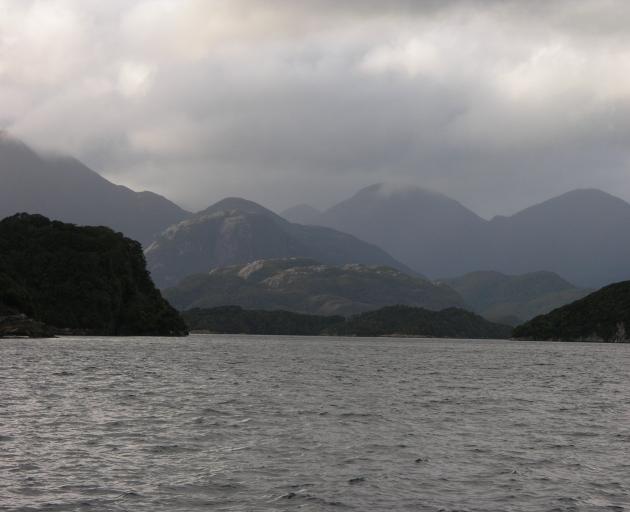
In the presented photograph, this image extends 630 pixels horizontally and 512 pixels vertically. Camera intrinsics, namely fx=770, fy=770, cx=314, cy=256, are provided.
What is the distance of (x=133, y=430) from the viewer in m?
61.1

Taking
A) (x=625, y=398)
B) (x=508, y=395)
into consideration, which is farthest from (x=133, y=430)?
(x=625, y=398)

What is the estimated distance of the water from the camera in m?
40.0

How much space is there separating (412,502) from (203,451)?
18469mm

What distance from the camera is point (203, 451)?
52875 mm

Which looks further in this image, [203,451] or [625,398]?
[625,398]

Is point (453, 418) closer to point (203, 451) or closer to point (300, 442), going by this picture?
point (300, 442)

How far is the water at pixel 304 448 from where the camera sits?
40.0m

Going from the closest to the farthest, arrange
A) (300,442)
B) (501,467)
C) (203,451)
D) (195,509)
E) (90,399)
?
(195,509) < (501,467) < (203,451) < (300,442) < (90,399)

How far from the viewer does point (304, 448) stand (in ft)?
180

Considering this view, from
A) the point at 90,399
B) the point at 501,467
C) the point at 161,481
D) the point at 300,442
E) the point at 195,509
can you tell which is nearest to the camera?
the point at 195,509

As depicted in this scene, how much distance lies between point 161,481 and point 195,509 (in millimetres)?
6554

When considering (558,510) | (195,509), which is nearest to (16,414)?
(195,509)

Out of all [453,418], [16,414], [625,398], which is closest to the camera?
[16,414]

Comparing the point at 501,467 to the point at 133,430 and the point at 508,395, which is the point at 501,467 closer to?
the point at 133,430
